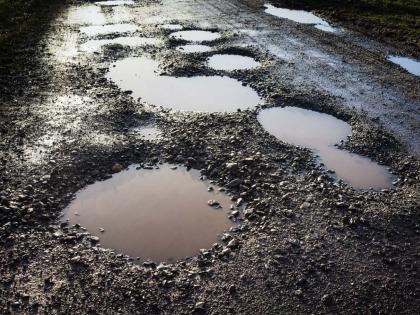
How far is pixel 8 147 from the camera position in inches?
332

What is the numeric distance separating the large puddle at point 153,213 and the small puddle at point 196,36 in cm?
829

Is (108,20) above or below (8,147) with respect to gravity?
above

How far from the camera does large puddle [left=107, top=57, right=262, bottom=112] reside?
34.5ft

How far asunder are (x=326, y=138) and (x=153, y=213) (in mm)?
4428

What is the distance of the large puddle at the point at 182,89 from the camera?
34.5ft

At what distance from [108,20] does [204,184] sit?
12.0 m

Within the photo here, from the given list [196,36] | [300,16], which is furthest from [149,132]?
[300,16]

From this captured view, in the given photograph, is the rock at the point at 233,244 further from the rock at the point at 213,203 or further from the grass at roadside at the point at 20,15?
the grass at roadside at the point at 20,15

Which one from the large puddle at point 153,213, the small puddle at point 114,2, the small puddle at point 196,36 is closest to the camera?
the large puddle at point 153,213

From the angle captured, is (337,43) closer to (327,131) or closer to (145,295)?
(327,131)

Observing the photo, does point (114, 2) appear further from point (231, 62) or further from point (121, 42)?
point (231, 62)

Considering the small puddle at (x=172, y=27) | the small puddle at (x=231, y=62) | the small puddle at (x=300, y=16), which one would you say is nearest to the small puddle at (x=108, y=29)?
the small puddle at (x=172, y=27)

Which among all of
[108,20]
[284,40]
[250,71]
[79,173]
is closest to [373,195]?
[79,173]

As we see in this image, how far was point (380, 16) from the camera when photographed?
725 inches
